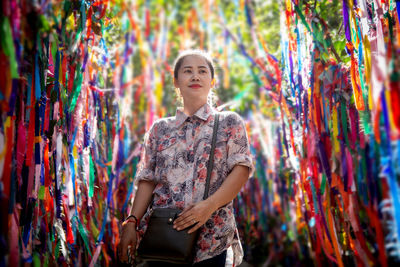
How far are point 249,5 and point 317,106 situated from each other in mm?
2600

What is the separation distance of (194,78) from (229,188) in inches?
19.5

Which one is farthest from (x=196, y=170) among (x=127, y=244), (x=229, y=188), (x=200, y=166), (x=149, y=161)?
(x=127, y=244)

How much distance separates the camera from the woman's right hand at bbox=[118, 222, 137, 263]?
1.52m

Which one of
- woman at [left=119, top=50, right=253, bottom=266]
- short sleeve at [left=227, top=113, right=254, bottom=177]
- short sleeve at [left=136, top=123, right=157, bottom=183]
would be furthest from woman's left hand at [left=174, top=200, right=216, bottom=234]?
short sleeve at [left=136, top=123, right=157, bottom=183]

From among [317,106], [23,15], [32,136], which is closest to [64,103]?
[32,136]

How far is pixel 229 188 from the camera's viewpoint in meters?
1.45

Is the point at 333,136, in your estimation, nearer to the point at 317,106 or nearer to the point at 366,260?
the point at 317,106

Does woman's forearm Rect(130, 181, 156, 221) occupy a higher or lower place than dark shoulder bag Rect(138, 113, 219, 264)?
higher

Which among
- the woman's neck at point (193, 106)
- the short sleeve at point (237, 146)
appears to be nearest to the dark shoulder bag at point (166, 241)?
the short sleeve at point (237, 146)

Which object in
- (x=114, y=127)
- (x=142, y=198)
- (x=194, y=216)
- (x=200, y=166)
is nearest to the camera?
(x=194, y=216)

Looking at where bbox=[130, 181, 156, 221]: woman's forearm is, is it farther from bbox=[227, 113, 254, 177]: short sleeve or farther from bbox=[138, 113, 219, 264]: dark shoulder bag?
bbox=[227, 113, 254, 177]: short sleeve

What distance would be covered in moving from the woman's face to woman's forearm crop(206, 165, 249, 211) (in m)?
0.37

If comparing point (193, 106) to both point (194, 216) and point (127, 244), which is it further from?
point (127, 244)

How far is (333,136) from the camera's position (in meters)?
1.54
